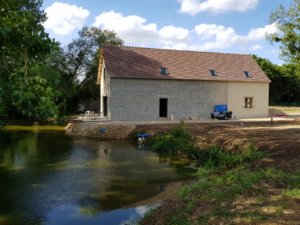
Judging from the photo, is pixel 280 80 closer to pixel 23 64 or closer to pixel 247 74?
pixel 247 74

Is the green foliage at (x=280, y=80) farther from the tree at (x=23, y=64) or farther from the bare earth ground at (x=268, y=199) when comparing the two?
the tree at (x=23, y=64)

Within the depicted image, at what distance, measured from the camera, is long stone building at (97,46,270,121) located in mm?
27156

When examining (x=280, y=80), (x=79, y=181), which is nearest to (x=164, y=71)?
(x=79, y=181)

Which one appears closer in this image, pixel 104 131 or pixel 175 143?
pixel 175 143

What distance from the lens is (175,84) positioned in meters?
28.6

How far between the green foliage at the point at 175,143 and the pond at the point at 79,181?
814mm

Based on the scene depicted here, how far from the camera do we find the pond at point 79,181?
8562mm

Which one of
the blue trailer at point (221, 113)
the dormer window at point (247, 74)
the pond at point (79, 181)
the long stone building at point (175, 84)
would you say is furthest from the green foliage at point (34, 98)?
the dormer window at point (247, 74)

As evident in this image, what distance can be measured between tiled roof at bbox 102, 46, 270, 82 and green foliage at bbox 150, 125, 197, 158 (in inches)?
355

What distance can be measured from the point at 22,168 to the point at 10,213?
5109 millimetres

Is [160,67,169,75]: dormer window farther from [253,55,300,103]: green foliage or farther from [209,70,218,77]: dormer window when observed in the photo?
[253,55,300,103]: green foliage

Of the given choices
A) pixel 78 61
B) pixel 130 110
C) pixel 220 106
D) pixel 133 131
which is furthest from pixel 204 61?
pixel 78 61

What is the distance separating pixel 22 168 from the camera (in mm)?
13445

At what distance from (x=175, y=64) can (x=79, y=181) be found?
789 inches
